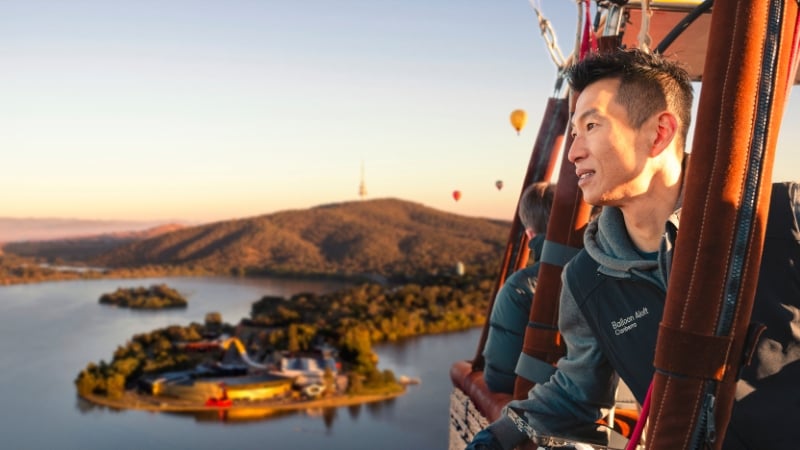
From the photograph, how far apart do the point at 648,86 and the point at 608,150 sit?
92 mm

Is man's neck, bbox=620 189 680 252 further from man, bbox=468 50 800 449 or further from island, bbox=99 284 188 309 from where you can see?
island, bbox=99 284 188 309

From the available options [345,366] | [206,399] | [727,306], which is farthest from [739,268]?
[345,366]

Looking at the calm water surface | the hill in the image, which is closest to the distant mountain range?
the hill

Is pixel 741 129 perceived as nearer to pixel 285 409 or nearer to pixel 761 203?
pixel 761 203

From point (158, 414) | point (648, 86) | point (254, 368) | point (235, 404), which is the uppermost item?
point (648, 86)

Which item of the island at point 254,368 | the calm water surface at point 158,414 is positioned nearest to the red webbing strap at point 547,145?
the calm water surface at point 158,414

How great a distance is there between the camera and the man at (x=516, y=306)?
186 centimetres

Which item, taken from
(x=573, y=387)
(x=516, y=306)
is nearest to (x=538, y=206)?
(x=516, y=306)

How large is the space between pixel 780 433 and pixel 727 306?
7.4 inches

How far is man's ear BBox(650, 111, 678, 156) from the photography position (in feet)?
3.14

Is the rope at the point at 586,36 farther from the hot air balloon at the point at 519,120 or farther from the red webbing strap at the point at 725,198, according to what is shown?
the hot air balloon at the point at 519,120

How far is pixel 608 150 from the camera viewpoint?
966mm

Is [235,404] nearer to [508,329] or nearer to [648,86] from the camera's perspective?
[508,329]

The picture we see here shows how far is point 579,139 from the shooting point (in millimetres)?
996
